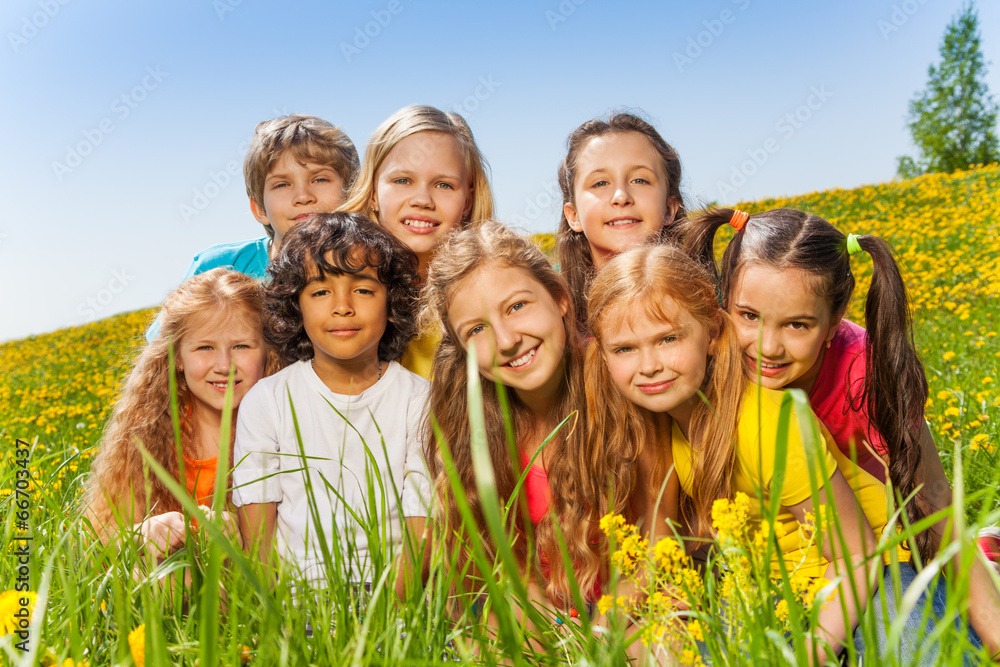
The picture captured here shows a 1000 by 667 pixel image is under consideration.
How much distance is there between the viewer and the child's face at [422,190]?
11.0 ft

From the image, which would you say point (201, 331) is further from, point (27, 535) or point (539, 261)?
point (539, 261)

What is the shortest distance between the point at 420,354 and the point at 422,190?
2.71ft

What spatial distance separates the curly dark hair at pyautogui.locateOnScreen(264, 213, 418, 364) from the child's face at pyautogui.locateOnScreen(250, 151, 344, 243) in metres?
0.83

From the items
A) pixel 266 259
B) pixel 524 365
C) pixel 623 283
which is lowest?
pixel 524 365

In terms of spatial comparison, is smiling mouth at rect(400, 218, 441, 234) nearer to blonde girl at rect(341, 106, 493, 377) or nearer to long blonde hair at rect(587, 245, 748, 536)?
blonde girl at rect(341, 106, 493, 377)

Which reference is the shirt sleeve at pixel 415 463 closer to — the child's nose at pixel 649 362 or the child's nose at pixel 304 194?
the child's nose at pixel 649 362

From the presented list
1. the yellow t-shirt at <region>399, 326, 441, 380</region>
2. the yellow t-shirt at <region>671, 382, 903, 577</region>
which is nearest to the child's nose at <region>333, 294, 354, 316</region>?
the yellow t-shirt at <region>399, 326, 441, 380</region>

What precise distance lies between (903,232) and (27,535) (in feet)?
36.5

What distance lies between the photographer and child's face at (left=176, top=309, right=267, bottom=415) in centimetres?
287

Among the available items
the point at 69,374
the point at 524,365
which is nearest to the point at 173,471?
the point at 524,365

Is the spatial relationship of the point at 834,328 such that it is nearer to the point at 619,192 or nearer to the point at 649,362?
the point at 649,362

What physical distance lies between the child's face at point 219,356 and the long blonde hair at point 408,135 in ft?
2.69

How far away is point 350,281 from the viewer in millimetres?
2750

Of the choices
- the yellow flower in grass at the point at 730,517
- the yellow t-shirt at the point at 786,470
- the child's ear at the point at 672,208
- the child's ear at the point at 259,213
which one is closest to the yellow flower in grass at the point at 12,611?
the yellow flower in grass at the point at 730,517
